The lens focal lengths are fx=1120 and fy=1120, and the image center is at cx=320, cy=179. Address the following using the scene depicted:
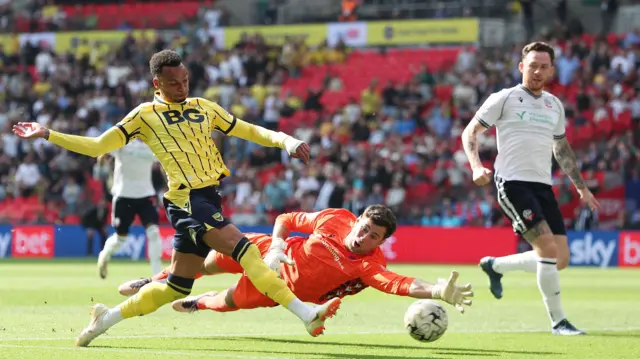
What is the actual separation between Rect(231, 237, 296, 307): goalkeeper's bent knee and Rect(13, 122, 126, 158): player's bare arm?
128 cm

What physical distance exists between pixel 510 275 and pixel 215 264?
44.3 ft

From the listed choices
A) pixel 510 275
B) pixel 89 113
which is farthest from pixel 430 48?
pixel 510 275

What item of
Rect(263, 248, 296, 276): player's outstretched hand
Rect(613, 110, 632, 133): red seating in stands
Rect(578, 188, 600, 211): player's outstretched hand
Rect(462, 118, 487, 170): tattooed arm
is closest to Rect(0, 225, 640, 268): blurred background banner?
Rect(613, 110, 632, 133): red seating in stands

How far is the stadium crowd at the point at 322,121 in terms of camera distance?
27.4 metres

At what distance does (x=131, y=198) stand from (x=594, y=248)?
41.6ft

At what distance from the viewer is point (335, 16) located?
36.4 metres

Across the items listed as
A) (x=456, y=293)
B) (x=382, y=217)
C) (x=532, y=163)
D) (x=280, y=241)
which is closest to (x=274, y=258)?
(x=280, y=241)

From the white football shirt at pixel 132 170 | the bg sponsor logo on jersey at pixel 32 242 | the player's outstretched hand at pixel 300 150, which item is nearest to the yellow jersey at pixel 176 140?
the player's outstretched hand at pixel 300 150

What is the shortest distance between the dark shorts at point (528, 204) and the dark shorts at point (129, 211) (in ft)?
25.5

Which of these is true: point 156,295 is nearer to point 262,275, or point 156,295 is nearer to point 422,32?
point 262,275

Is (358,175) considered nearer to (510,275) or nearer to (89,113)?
(510,275)

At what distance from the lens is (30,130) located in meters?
8.37

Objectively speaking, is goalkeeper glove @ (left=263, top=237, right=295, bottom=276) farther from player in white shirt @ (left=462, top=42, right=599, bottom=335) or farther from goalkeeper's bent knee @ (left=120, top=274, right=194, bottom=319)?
player in white shirt @ (left=462, top=42, right=599, bottom=335)

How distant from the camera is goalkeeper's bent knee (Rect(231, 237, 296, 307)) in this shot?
844 centimetres
